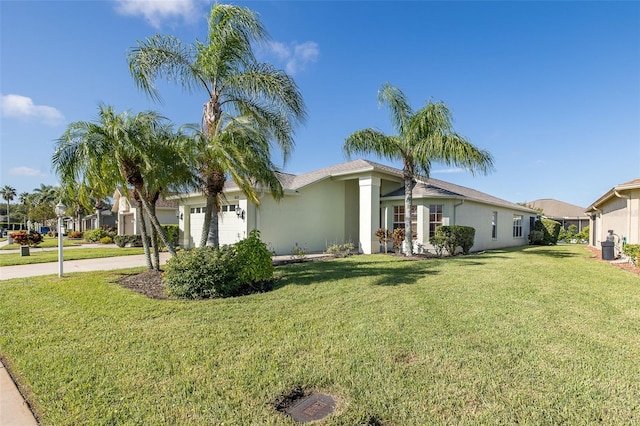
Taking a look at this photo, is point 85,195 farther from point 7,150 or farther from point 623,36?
point 623,36

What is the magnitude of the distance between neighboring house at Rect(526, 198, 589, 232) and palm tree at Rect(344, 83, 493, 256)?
3066 cm

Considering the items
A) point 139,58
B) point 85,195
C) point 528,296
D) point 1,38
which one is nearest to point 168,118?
point 139,58

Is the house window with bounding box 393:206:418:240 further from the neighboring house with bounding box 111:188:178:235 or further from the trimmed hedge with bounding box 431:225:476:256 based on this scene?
the neighboring house with bounding box 111:188:178:235

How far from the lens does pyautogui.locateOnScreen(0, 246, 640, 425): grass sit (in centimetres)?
306

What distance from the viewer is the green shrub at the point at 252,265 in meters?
8.22

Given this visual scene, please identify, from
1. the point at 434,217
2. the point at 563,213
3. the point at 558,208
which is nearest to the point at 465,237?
the point at 434,217

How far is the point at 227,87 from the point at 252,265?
559 centimetres

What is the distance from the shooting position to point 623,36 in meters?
11.4

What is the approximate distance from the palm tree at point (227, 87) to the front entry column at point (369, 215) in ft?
24.2

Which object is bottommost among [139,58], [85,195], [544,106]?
[85,195]

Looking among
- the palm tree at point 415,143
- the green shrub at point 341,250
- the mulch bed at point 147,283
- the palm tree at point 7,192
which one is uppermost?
the palm tree at point 7,192

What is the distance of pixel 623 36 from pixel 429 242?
35.2ft

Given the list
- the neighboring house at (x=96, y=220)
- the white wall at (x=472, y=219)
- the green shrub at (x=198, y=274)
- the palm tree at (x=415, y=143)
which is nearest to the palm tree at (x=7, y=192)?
the neighboring house at (x=96, y=220)

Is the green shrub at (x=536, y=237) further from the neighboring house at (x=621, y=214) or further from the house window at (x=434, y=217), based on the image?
the house window at (x=434, y=217)
